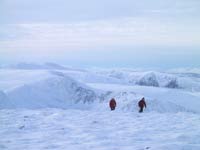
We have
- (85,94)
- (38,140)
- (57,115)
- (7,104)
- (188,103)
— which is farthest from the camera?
(188,103)

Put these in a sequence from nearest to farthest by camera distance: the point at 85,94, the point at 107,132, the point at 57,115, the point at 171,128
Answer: the point at 107,132 → the point at 171,128 → the point at 57,115 → the point at 85,94

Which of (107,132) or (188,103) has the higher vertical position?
(107,132)

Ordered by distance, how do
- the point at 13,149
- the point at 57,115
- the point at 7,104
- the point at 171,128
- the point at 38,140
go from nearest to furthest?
the point at 13,149 < the point at 38,140 < the point at 171,128 < the point at 57,115 < the point at 7,104

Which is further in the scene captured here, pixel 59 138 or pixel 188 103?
pixel 188 103

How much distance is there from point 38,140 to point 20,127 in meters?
3.51

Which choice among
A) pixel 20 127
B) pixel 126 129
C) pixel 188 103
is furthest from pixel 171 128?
pixel 188 103

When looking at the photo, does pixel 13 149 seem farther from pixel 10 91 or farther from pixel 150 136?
pixel 10 91

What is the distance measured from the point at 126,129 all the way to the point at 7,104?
110 feet

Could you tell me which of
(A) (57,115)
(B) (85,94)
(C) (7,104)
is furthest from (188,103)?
Result: (A) (57,115)

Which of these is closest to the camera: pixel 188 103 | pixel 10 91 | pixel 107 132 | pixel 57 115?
pixel 107 132

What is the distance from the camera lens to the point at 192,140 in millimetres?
14445

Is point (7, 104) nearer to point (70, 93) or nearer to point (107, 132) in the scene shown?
point (70, 93)

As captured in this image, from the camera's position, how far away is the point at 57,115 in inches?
902

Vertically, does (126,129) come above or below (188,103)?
above
